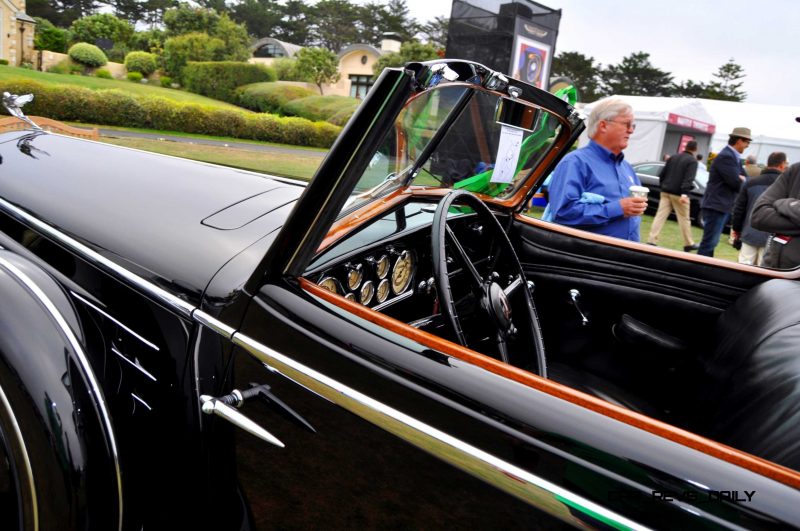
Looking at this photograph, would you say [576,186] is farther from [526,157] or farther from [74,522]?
[74,522]

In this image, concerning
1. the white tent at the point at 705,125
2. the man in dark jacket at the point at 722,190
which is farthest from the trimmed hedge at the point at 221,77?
the man in dark jacket at the point at 722,190

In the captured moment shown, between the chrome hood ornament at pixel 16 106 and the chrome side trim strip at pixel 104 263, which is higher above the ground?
the chrome hood ornament at pixel 16 106

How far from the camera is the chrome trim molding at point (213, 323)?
1.27 meters

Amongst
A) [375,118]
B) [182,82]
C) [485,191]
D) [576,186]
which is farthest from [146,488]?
[182,82]

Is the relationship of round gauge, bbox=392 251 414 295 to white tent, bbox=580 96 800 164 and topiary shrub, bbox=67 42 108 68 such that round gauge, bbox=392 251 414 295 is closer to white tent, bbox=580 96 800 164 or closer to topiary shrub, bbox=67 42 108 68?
white tent, bbox=580 96 800 164

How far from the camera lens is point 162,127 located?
57.3 ft

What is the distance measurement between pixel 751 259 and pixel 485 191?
580cm

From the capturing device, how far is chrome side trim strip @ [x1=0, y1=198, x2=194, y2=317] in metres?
1.37

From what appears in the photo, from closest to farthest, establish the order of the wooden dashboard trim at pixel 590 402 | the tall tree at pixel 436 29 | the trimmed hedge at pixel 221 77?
the wooden dashboard trim at pixel 590 402 < the trimmed hedge at pixel 221 77 < the tall tree at pixel 436 29

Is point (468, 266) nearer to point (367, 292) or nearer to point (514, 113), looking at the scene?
point (367, 292)

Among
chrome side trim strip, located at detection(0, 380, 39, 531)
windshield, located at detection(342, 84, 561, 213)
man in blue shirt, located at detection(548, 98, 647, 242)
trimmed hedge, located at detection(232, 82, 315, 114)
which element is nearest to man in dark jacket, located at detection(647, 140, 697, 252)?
man in blue shirt, located at detection(548, 98, 647, 242)

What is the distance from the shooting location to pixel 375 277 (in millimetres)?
1740

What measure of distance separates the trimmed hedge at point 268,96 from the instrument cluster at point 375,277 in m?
28.2

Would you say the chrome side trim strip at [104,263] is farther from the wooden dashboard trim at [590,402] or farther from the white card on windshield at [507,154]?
the white card on windshield at [507,154]
